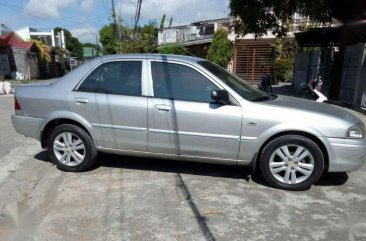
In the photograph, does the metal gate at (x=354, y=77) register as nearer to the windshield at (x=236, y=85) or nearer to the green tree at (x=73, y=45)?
the windshield at (x=236, y=85)

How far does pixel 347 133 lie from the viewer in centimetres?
486

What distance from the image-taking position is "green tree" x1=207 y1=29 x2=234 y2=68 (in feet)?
92.0

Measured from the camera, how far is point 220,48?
92.6 feet

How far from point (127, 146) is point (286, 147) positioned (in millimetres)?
2154

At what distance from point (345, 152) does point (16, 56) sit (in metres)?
37.6

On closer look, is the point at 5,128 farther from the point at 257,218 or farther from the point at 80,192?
the point at 257,218

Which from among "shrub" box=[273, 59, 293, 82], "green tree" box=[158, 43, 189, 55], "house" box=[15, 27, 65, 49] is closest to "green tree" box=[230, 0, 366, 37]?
"shrub" box=[273, 59, 293, 82]

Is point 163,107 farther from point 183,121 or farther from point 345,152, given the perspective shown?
point 345,152

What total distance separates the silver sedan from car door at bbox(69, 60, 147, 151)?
1cm

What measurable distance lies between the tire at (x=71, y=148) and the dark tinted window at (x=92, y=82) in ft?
1.88

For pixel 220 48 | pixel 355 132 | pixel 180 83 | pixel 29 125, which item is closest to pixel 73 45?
pixel 220 48

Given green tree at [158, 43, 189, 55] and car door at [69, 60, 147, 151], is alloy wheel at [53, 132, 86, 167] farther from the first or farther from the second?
Result: green tree at [158, 43, 189, 55]

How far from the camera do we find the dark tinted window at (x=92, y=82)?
221 inches

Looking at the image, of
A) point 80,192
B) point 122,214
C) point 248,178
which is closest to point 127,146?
point 80,192
